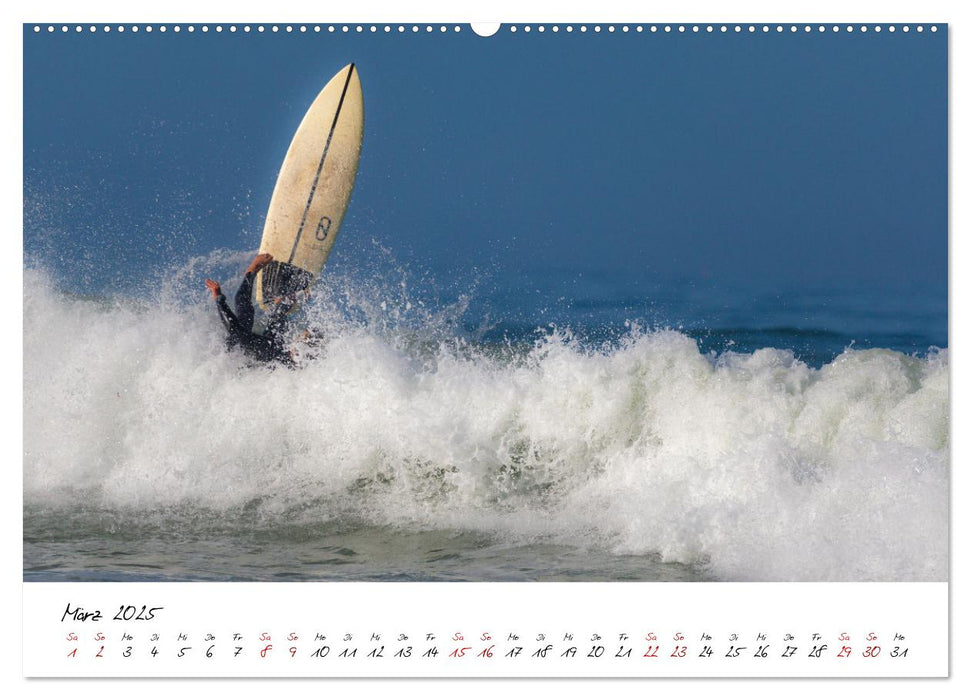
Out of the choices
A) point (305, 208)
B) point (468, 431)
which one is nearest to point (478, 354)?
point (468, 431)

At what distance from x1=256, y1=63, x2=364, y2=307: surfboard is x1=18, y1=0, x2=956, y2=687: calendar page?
2 centimetres

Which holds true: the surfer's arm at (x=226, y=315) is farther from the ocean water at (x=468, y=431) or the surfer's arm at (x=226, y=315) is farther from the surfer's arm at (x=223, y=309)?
the ocean water at (x=468, y=431)

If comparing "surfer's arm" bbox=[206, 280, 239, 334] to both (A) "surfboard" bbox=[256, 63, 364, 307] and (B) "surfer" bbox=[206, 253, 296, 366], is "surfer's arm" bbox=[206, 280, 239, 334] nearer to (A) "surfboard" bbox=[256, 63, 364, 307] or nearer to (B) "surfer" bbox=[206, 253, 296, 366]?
(B) "surfer" bbox=[206, 253, 296, 366]

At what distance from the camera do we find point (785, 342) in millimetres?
5703

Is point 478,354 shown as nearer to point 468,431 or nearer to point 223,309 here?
point 468,431

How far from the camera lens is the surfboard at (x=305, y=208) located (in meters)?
5.34

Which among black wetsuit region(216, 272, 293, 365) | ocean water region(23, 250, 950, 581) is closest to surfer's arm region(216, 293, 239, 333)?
black wetsuit region(216, 272, 293, 365)

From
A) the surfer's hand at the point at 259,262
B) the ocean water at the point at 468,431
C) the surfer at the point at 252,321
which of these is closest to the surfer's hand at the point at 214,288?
the surfer at the point at 252,321

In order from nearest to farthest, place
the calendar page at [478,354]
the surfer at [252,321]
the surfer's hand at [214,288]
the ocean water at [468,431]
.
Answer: the calendar page at [478,354]
the ocean water at [468,431]
the surfer's hand at [214,288]
the surfer at [252,321]

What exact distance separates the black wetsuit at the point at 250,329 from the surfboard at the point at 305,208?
0.26ft

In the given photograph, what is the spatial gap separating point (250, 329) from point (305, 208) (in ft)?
2.47
